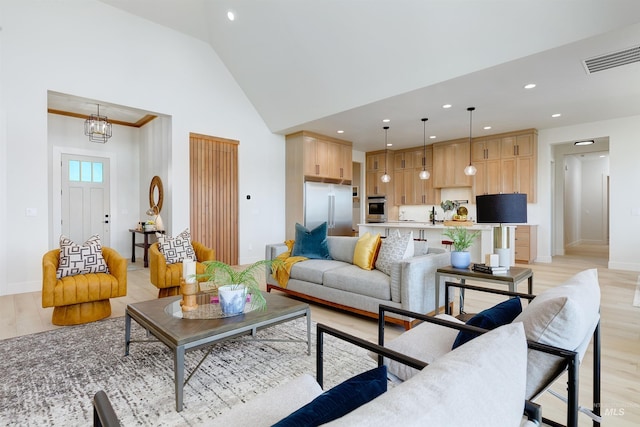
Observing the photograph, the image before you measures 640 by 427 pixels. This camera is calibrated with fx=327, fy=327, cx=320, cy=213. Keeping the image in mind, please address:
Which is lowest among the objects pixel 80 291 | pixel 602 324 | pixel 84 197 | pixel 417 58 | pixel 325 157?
pixel 602 324

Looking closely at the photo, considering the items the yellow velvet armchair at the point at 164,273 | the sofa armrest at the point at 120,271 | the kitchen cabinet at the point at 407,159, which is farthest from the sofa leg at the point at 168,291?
the kitchen cabinet at the point at 407,159

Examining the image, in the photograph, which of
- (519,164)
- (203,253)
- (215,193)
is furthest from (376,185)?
Result: (203,253)

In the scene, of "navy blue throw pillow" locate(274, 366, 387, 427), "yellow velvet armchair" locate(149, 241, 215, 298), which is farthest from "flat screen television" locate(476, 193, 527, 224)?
"yellow velvet armchair" locate(149, 241, 215, 298)

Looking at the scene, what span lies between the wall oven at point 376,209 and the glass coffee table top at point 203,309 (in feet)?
22.4

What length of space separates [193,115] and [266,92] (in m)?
1.41

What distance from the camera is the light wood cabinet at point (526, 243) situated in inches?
259

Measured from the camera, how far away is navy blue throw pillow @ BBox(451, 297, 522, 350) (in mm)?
1366

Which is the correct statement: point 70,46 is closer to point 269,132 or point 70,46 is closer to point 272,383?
point 269,132

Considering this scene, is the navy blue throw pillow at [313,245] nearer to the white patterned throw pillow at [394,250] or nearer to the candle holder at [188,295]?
the white patterned throw pillow at [394,250]

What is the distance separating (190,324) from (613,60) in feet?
16.3

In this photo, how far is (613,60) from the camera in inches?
143

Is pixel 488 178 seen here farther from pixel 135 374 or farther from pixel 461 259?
pixel 135 374

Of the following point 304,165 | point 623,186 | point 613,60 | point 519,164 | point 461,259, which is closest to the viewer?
point 461,259

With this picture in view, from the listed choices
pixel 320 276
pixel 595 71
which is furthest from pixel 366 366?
pixel 595 71
